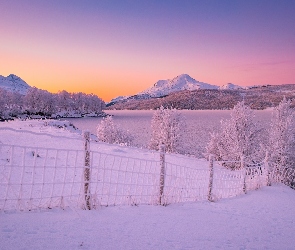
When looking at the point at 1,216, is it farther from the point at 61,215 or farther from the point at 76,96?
the point at 76,96

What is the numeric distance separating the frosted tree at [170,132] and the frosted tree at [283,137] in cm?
1466

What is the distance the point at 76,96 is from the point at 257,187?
192466 millimetres

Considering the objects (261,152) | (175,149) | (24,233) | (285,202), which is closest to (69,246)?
(24,233)

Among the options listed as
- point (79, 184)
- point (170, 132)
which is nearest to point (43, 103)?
point (170, 132)

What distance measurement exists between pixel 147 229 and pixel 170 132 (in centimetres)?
3767

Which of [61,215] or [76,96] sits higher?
[76,96]

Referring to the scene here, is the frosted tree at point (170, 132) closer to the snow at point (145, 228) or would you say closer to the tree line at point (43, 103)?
the snow at point (145, 228)

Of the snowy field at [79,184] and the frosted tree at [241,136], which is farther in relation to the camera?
the frosted tree at [241,136]

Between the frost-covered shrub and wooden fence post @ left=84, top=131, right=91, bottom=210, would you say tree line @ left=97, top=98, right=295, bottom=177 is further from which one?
wooden fence post @ left=84, top=131, right=91, bottom=210

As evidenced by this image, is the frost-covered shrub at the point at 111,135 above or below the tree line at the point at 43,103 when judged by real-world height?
below

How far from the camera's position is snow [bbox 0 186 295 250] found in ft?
16.6

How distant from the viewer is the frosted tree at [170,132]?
140 ft

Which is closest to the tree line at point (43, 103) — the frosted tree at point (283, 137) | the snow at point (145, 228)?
the frosted tree at point (283, 137)

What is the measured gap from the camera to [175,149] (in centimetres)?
4269
